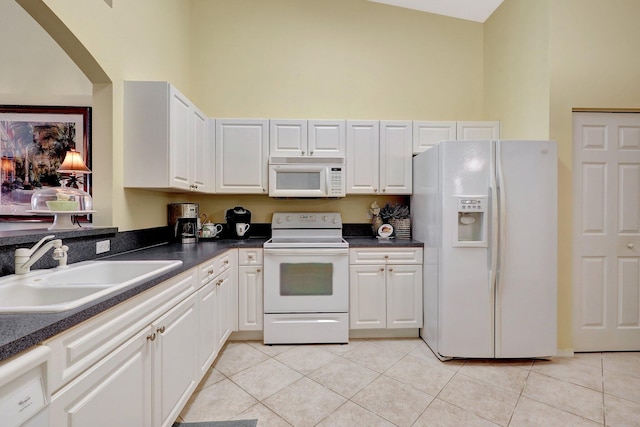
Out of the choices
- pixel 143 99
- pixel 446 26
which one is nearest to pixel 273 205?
pixel 143 99

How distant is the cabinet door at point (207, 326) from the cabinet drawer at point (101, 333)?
436mm

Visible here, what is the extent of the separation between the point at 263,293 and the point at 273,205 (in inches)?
40.9

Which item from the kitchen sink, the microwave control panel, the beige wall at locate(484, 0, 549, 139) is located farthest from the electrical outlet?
the beige wall at locate(484, 0, 549, 139)

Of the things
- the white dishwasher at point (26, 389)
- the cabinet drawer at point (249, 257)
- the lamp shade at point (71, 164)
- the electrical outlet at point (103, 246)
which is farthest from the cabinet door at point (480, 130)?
the lamp shade at point (71, 164)

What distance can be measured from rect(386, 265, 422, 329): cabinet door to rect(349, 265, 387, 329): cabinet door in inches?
2.6

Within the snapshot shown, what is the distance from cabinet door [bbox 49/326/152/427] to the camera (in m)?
0.84

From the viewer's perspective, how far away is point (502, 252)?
2.14 metres

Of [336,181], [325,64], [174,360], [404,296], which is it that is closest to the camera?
[174,360]

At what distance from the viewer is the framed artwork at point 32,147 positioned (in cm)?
280

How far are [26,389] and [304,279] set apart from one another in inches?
75.2

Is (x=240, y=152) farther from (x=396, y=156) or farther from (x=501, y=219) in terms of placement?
(x=501, y=219)

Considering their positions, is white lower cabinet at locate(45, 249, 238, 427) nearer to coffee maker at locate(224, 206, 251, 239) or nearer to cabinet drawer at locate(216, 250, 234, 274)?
cabinet drawer at locate(216, 250, 234, 274)

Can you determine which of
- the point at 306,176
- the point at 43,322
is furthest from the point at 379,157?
the point at 43,322

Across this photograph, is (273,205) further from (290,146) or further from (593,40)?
(593,40)
